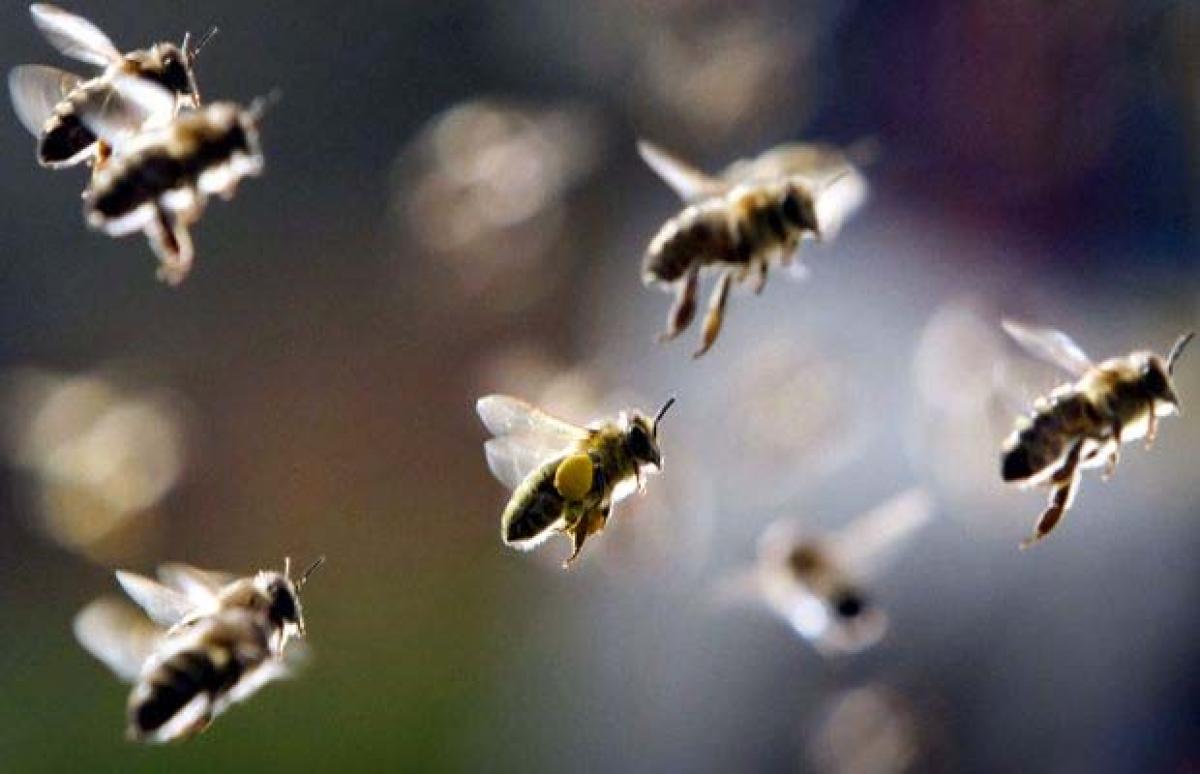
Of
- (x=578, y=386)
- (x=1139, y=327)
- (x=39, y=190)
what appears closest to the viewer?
(x=578, y=386)

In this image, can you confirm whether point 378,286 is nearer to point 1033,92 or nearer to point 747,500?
point 747,500

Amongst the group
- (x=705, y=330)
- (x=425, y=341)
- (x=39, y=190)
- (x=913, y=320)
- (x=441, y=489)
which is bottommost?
(x=705, y=330)

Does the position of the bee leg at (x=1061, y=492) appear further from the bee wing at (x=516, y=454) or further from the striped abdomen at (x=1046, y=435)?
the bee wing at (x=516, y=454)

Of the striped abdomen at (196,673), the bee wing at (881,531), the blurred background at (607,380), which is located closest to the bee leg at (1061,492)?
the striped abdomen at (196,673)

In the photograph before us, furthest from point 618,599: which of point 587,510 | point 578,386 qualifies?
point 587,510

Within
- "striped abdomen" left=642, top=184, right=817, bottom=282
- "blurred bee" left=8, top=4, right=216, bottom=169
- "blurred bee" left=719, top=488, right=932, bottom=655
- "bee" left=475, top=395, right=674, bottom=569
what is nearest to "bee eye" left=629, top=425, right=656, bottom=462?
"bee" left=475, top=395, right=674, bottom=569
